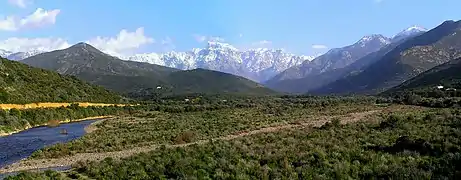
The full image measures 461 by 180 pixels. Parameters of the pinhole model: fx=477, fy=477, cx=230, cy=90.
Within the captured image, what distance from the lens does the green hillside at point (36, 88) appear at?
8275 centimetres

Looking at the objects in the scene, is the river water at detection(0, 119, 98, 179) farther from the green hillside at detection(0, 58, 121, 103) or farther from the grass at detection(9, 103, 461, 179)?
the green hillside at detection(0, 58, 121, 103)

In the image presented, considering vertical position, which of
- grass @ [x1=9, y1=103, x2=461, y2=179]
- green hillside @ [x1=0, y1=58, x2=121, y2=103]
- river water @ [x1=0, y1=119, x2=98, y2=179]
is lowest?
river water @ [x1=0, y1=119, x2=98, y2=179]

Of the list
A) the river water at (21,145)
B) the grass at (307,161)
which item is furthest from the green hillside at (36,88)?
the grass at (307,161)

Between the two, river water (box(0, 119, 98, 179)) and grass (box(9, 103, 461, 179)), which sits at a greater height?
grass (box(9, 103, 461, 179))

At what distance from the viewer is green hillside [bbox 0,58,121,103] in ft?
271

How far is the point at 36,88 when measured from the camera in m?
94.6

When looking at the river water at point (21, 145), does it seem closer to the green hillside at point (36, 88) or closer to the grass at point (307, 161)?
the grass at point (307, 161)

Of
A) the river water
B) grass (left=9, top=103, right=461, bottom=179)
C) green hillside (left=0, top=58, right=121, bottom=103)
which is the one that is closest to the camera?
grass (left=9, top=103, right=461, bottom=179)

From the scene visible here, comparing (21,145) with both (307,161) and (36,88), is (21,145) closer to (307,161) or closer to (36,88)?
(307,161)

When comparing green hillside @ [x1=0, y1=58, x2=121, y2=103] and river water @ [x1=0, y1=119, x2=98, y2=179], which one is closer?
river water @ [x1=0, y1=119, x2=98, y2=179]

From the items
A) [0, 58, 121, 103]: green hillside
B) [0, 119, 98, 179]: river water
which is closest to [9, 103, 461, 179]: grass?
[0, 119, 98, 179]: river water

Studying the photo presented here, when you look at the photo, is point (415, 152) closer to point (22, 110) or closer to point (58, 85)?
point (22, 110)

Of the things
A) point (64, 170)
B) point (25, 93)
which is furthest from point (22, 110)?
point (64, 170)

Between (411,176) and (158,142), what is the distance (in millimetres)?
28074
